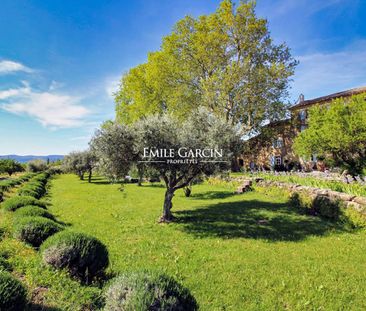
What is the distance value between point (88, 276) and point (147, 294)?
285cm

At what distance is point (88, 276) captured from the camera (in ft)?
16.9

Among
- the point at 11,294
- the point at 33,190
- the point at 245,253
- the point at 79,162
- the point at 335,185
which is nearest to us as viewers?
the point at 11,294

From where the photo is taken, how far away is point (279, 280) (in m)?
5.48

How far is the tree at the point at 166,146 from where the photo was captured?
385 inches

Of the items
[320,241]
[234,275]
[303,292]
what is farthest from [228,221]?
[303,292]

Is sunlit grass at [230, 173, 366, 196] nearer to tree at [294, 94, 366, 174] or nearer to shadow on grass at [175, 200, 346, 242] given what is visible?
shadow on grass at [175, 200, 346, 242]

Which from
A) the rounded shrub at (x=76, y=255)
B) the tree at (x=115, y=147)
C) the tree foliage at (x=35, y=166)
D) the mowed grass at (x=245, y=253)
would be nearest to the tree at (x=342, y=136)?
the mowed grass at (x=245, y=253)

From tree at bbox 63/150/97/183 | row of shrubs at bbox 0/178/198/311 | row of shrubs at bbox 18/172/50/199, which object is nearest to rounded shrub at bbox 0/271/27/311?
row of shrubs at bbox 0/178/198/311

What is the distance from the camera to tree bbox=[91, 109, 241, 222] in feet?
32.1

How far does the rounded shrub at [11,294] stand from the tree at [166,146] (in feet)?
21.9

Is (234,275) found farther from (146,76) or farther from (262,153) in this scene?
(262,153)

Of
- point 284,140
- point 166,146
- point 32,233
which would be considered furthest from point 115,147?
point 284,140

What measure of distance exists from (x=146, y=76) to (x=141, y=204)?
18.8 metres

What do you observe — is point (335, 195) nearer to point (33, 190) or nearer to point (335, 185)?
point (335, 185)
